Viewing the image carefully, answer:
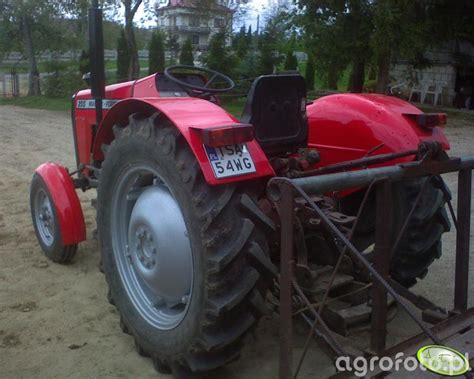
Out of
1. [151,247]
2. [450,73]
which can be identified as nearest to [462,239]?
[151,247]

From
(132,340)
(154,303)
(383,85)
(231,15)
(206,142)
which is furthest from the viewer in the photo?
(231,15)

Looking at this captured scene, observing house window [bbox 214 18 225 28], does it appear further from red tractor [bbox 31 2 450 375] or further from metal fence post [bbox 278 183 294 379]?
metal fence post [bbox 278 183 294 379]

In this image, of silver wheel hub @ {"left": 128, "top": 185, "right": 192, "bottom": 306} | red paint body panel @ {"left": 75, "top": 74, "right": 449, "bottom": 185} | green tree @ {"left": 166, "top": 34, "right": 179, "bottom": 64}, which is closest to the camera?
silver wheel hub @ {"left": 128, "top": 185, "right": 192, "bottom": 306}

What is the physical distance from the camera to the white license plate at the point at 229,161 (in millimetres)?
2303

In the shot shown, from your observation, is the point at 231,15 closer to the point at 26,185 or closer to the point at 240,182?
the point at 26,185

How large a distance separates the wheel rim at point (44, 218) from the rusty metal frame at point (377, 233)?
250 centimetres

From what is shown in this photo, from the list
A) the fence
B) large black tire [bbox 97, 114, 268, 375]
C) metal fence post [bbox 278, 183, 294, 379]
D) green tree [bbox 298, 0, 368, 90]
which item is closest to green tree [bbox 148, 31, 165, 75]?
the fence

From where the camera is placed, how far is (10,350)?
3.00 meters

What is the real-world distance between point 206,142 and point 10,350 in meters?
1.66

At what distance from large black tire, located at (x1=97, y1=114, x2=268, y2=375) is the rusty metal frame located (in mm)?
211

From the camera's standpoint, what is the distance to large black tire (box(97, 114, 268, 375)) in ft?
7.47

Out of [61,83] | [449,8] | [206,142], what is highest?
[449,8]

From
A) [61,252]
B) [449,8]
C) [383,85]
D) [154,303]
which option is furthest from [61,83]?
[154,303]

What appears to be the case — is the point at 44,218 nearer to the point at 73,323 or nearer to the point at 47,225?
the point at 47,225
